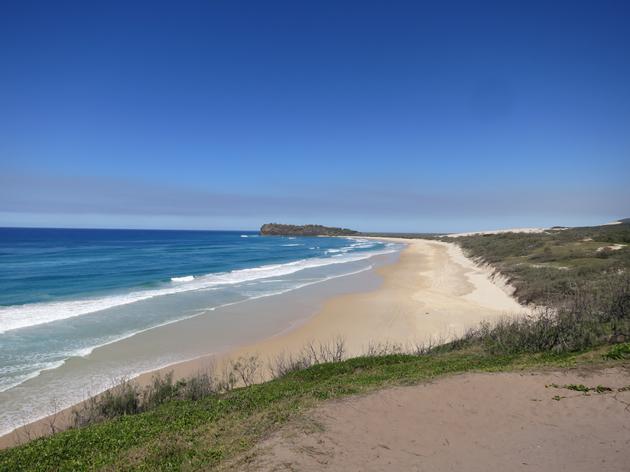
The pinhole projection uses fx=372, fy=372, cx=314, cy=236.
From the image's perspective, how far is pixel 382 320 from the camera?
17.6 m

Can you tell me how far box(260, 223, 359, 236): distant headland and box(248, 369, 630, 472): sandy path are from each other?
6068 inches

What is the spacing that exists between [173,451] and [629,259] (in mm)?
26589

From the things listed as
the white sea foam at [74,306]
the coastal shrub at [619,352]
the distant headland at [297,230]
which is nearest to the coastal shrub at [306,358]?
the coastal shrub at [619,352]

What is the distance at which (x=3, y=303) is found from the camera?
2014 cm

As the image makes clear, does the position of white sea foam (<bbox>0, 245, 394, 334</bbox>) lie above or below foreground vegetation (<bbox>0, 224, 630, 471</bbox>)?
below

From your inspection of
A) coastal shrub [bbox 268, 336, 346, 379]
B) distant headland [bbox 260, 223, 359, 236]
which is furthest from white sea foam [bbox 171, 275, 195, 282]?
distant headland [bbox 260, 223, 359, 236]

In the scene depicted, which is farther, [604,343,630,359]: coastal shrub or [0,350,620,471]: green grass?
[604,343,630,359]: coastal shrub

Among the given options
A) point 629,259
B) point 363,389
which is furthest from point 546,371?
point 629,259

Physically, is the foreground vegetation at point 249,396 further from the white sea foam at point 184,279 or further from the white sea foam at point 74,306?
the white sea foam at point 184,279

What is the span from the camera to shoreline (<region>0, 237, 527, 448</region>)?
12.9m

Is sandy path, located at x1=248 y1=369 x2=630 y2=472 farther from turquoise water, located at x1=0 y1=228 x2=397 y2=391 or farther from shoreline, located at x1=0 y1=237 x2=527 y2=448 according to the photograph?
turquoise water, located at x1=0 y1=228 x2=397 y2=391

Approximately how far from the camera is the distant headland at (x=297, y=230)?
161 metres

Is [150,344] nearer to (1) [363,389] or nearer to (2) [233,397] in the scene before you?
(2) [233,397]

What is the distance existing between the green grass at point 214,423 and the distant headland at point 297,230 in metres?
152
